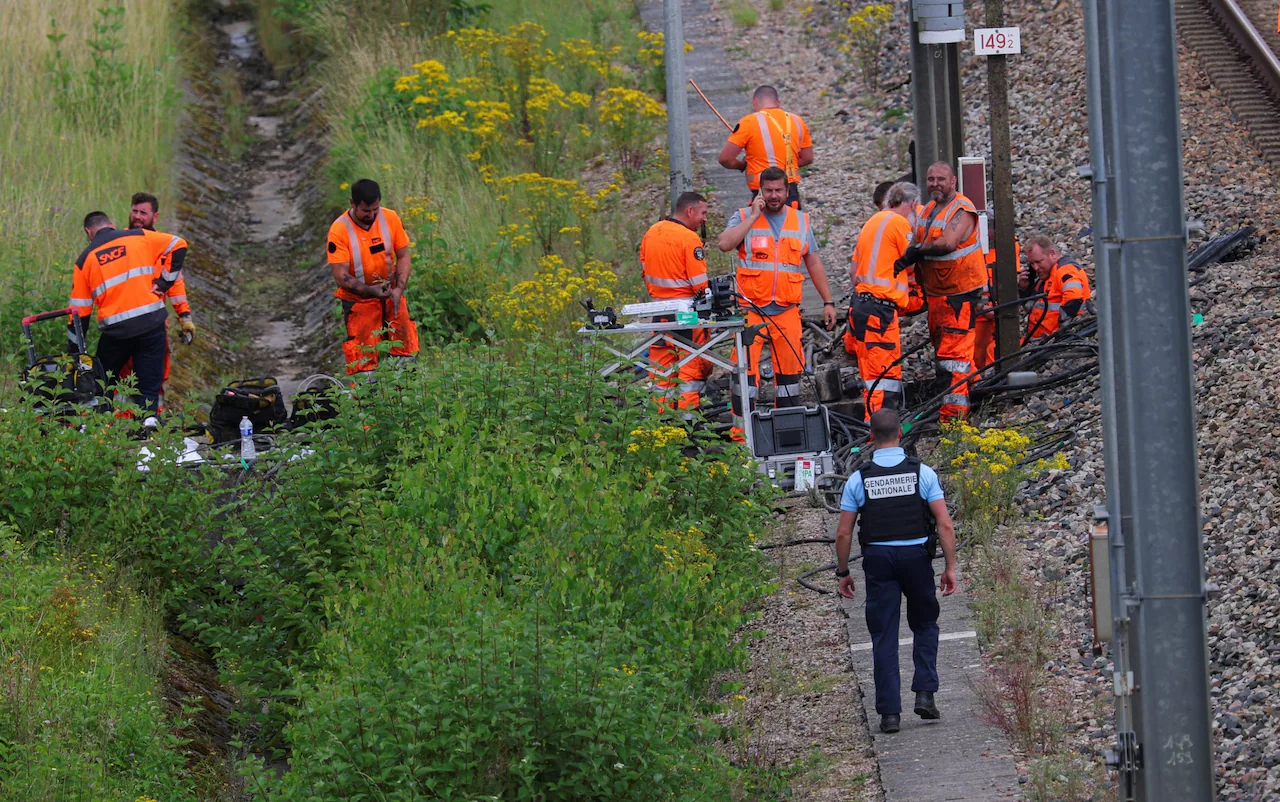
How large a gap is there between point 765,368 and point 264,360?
5630 mm

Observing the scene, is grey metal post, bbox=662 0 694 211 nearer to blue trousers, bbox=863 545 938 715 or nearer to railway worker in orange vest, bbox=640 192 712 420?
railway worker in orange vest, bbox=640 192 712 420

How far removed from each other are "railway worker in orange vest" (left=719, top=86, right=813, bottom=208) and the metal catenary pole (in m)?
1.65

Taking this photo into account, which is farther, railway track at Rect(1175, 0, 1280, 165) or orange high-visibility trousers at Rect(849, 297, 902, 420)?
railway track at Rect(1175, 0, 1280, 165)

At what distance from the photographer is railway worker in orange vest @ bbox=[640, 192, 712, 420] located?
11.7 m

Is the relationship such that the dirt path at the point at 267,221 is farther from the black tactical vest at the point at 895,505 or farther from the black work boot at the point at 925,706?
the black work boot at the point at 925,706

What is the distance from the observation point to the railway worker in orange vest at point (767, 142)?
1338cm

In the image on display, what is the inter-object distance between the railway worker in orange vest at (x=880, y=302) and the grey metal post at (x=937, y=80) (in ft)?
6.84

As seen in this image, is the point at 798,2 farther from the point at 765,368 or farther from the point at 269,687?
the point at 269,687

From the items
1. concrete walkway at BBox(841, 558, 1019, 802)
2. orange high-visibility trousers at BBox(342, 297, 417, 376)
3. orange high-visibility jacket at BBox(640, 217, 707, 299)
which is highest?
orange high-visibility jacket at BBox(640, 217, 707, 299)

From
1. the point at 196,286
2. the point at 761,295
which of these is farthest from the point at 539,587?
the point at 196,286

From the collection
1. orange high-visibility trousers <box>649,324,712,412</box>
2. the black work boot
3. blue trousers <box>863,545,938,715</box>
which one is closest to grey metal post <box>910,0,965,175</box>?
orange high-visibility trousers <box>649,324,712,412</box>

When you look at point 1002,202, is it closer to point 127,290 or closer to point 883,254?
point 883,254

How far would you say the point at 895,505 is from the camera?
765 centimetres

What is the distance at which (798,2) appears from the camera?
24.8 metres
